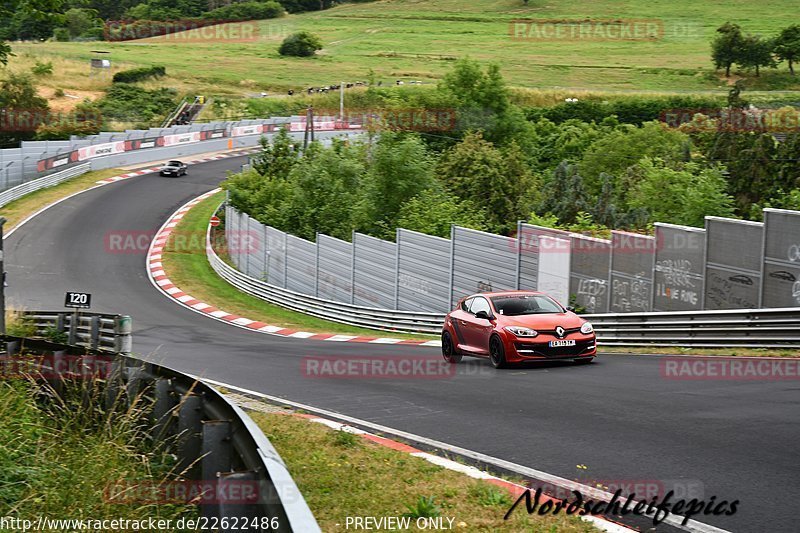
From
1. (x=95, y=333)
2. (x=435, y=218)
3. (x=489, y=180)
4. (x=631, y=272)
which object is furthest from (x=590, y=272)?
(x=489, y=180)

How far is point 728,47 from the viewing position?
126688mm

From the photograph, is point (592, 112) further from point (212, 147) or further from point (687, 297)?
point (687, 297)

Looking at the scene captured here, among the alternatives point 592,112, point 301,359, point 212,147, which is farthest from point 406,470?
point 592,112

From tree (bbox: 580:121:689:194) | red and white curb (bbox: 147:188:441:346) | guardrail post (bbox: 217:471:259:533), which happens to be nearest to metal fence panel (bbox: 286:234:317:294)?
red and white curb (bbox: 147:188:441:346)

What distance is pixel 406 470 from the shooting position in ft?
29.5

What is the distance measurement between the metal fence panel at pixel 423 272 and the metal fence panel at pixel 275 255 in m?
10.2

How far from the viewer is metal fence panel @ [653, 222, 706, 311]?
70.8 feet

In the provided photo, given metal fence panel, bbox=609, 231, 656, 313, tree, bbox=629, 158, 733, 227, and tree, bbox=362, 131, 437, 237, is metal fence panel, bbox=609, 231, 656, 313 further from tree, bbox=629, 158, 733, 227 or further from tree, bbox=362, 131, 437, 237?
tree, bbox=362, 131, 437, 237

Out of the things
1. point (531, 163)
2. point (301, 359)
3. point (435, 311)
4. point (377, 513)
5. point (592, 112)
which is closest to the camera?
point (377, 513)

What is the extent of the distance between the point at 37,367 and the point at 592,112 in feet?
325

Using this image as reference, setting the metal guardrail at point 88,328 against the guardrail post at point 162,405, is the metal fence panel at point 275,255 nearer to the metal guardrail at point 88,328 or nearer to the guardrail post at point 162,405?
the metal guardrail at point 88,328

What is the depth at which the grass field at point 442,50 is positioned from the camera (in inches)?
4801

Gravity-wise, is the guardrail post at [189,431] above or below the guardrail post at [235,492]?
below
